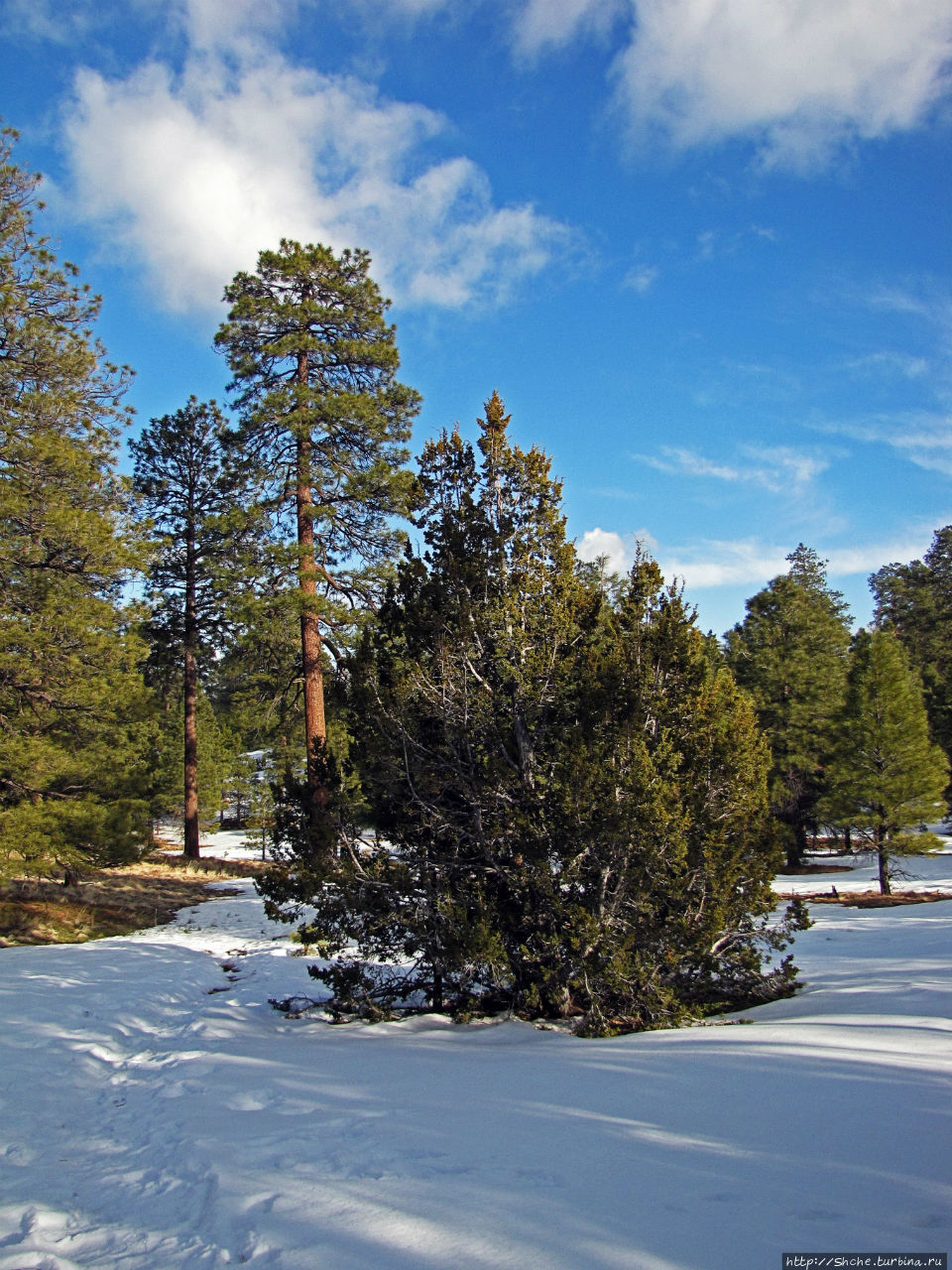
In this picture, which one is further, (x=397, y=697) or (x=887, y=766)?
(x=887, y=766)

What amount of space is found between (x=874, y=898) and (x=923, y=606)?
1543 inches

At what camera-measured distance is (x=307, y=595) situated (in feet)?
40.8

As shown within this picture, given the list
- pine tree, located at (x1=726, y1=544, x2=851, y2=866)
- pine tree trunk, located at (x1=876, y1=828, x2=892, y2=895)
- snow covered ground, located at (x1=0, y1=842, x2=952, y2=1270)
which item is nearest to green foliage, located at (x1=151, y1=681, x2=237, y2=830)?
pine tree, located at (x1=726, y1=544, x2=851, y2=866)

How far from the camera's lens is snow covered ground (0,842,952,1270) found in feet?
9.11

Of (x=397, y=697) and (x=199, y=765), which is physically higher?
(x=397, y=697)

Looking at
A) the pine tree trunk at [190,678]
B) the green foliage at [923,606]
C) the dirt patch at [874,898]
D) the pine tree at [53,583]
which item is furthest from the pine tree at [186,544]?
the green foliage at [923,606]

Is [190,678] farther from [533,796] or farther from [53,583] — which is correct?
[533,796]

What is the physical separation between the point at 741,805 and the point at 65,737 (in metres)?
12.3

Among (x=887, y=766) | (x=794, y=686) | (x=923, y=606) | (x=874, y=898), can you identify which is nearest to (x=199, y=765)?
(x=794, y=686)

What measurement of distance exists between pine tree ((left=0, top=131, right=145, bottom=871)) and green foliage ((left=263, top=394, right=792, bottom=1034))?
6254mm

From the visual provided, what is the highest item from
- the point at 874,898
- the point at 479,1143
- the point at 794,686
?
the point at 794,686

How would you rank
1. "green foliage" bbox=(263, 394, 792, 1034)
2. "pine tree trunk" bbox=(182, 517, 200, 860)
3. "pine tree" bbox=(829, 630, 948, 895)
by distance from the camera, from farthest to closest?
"pine tree trunk" bbox=(182, 517, 200, 860) → "pine tree" bbox=(829, 630, 948, 895) → "green foliage" bbox=(263, 394, 792, 1034)

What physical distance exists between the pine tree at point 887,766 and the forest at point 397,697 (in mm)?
87

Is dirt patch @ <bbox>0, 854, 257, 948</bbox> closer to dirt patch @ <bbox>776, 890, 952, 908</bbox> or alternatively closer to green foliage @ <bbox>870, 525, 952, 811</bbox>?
dirt patch @ <bbox>776, 890, 952, 908</bbox>
